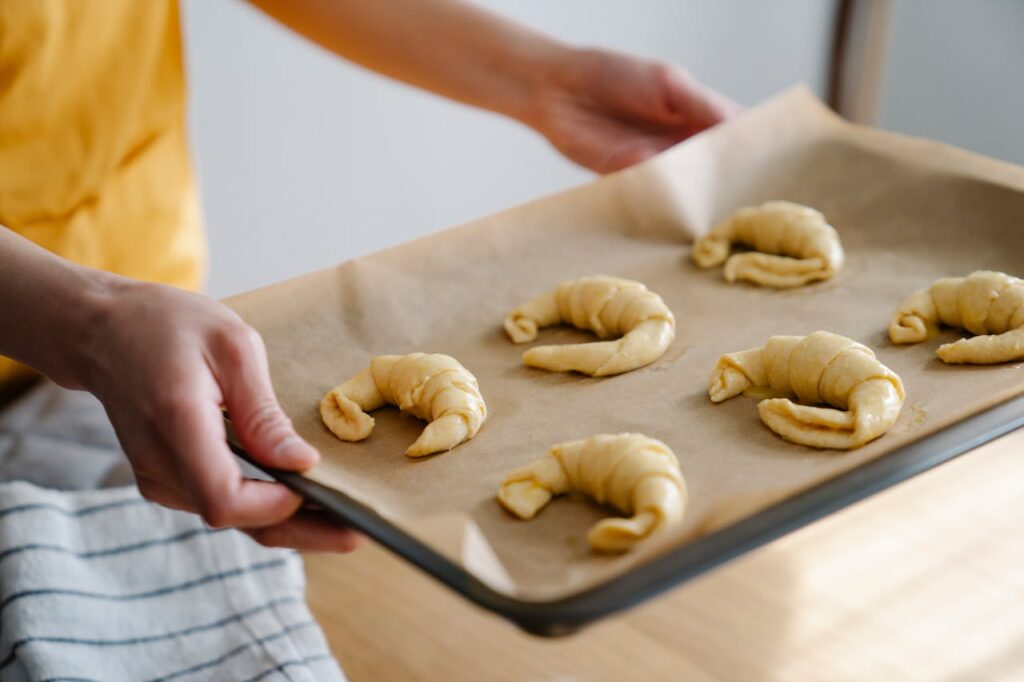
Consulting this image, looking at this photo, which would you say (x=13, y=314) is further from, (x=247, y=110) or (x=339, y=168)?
(x=339, y=168)

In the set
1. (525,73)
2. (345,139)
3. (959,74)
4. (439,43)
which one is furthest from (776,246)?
(959,74)

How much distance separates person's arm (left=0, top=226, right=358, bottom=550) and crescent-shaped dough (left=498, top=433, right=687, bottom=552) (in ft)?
0.49

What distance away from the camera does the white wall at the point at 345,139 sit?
213cm

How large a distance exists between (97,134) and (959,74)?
2390 mm

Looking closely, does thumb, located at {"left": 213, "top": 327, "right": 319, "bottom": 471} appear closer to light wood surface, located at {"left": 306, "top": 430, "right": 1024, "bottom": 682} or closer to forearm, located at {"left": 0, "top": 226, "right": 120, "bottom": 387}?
forearm, located at {"left": 0, "top": 226, "right": 120, "bottom": 387}

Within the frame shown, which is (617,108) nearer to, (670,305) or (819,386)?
(670,305)

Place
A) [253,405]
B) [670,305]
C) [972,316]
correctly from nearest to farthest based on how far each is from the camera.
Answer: [253,405]
[972,316]
[670,305]

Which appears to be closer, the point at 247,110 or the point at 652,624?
the point at 652,624

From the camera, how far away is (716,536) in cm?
76

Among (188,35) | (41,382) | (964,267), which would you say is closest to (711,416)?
(964,267)

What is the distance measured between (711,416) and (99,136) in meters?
0.86

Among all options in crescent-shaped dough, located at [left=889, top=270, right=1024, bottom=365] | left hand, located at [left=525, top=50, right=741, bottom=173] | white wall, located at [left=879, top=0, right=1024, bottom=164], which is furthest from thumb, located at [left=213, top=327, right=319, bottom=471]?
white wall, located at [left=879, top=0, right=1024, bottom=164]

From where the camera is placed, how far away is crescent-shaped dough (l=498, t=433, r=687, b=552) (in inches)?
32.6

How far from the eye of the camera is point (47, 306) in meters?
0.96
